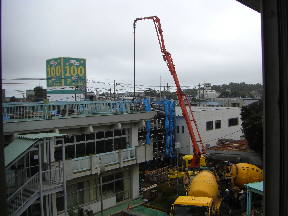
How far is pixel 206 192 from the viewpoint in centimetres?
585

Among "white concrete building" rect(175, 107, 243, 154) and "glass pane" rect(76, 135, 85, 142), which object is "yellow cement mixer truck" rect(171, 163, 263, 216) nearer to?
"glass pane" rect(76, 135, 85, 142)

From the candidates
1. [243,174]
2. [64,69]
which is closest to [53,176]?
[243,174]

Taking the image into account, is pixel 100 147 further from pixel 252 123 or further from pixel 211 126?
pixel 211 126

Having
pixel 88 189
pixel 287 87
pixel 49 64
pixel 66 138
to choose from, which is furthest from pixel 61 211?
pixel 49 64

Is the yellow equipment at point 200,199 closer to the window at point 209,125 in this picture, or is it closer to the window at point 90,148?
the window at point 90,148

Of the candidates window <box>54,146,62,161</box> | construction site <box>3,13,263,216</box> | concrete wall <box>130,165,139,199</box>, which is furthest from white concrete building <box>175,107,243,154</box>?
window <box>54,146,62,161</box>

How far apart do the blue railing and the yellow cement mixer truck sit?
290 centimetres

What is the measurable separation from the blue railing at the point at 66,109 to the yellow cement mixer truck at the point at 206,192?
2.90 metres

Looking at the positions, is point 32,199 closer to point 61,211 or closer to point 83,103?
point 61,211

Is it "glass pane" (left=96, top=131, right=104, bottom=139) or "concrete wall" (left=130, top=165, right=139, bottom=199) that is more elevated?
"glass pane" (left=96, top=131, right=104, bottom=139)

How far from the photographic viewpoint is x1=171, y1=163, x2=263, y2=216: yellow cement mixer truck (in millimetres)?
5203

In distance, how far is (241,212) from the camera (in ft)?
20.5

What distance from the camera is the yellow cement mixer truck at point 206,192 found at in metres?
5.20

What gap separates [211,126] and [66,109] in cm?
881
